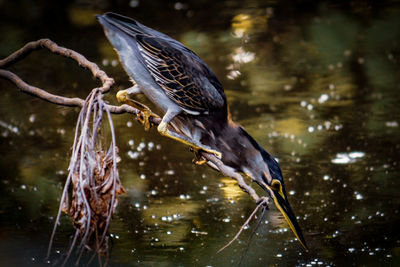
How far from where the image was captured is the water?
9.96ft

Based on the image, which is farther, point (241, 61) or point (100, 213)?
point (241, 61)

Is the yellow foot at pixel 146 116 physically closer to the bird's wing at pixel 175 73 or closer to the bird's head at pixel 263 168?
the bird's wing at pixel 175 73

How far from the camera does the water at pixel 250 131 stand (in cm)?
304

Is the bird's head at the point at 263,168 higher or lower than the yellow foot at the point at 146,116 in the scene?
lower

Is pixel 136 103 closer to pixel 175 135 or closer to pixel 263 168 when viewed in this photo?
pixel 175 135

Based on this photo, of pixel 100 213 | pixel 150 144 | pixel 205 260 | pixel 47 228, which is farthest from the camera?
pixel 150 144

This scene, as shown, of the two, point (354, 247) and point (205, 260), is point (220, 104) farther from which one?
point (354, 247)

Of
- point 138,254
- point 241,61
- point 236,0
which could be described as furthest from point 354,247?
point 236,0

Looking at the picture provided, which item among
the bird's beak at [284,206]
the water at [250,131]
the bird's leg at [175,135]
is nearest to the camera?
the bird's leg at [175,135]

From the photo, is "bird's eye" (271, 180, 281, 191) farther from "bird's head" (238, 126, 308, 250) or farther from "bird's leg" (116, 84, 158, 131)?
"bird's leg" (116, 84, 158, 131)

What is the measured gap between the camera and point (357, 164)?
12.1ft

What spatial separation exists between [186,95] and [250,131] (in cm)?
218

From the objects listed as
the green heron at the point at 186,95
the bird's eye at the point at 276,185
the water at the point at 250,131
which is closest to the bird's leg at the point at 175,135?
the green heron at the point at 186,95

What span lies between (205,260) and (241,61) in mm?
2280
